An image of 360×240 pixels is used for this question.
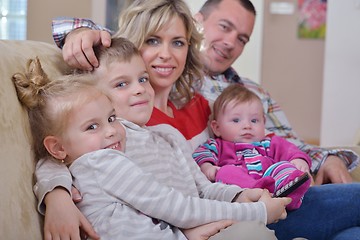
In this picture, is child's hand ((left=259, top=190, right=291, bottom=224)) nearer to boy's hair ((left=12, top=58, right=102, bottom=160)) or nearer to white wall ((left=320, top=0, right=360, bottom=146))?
boy's hair ((left=12, top=58, right=102, bottom=160))

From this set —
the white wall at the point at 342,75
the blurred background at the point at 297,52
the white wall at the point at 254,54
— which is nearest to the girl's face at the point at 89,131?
the blurred background at the point at 297,52

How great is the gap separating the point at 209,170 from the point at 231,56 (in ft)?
3.06

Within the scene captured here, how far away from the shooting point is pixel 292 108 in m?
6.81

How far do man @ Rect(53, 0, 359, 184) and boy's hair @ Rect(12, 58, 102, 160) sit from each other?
24 cm

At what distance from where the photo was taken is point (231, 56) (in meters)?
2.69

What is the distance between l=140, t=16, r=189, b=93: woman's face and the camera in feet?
6.16

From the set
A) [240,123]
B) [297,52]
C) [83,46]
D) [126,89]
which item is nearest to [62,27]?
[83,46]

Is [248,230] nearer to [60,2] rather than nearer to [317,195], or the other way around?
[317,195]

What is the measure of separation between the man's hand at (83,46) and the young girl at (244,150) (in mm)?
495

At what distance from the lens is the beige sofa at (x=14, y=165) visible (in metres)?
1.23

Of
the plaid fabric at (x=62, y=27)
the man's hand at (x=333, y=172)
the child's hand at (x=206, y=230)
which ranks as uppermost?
the plaid fabric at (x=62, y=27)

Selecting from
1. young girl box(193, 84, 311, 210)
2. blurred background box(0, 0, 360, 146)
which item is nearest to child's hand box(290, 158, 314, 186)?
young girl box(193, 84, 311, 210)

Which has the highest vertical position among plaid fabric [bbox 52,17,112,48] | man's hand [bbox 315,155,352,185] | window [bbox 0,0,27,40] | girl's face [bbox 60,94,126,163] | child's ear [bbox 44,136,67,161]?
window [bbox 0,0,27,40]

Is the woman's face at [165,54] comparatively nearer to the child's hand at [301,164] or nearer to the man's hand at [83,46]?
the man's hand at [83,46]
